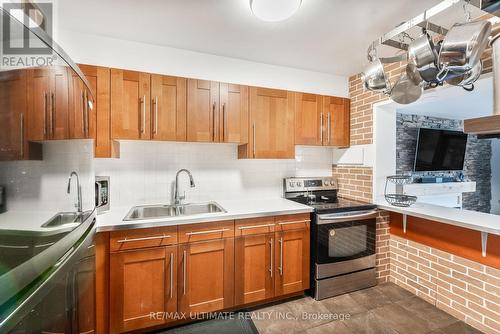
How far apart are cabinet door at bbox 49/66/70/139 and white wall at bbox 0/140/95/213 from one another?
4 cm

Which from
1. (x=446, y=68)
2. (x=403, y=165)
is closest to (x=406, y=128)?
(x=403, y=165)

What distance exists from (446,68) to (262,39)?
1.37m

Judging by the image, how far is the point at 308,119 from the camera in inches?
98.3

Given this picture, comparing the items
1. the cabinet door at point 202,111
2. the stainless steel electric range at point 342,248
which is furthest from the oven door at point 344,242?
the cabinet door at point 202,111

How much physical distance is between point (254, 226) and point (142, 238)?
887 millimetres

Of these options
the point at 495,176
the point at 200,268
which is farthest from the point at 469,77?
the point at 495,176

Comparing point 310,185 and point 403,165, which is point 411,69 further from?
point 403,165

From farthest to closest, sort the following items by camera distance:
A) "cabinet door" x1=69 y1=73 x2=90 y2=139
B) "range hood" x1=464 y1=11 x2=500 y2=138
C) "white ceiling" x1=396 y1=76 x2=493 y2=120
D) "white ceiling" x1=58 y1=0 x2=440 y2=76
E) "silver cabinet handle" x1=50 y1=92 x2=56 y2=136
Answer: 1. "white ceiling" x1=396 y1=76 x2=493 y2=120
2. "white ceiling" x1=58 y1=0 x2=440 y2=76
3. "range hood" x1=464 y1=11 x2=500 y2=138
4. "cabinet door" x1=69 y1=73 x2=90 y2=139
5. "silver cabinet handle" x1=50 y1=92 x2=56 y2=136

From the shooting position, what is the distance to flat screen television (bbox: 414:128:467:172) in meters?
3.84

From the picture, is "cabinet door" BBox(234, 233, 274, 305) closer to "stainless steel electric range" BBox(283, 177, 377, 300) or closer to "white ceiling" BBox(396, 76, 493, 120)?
"stainless steel electric range" BBox(283, 177, 377, 300)

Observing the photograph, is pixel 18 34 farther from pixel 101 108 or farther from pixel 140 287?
pixel 140 287

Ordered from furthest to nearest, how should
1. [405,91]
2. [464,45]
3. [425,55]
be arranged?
[405,91] → [425,55] → [464,45]

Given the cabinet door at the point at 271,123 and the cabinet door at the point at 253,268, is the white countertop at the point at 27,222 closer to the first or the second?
the cabinet door at the point at 253,268

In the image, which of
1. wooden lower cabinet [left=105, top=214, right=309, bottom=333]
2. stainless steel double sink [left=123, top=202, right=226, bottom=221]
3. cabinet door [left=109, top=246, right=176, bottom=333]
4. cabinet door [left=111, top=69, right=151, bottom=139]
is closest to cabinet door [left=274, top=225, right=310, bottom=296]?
wooden lower cabinet [left=105, top=214, right=309, bottom=333]
